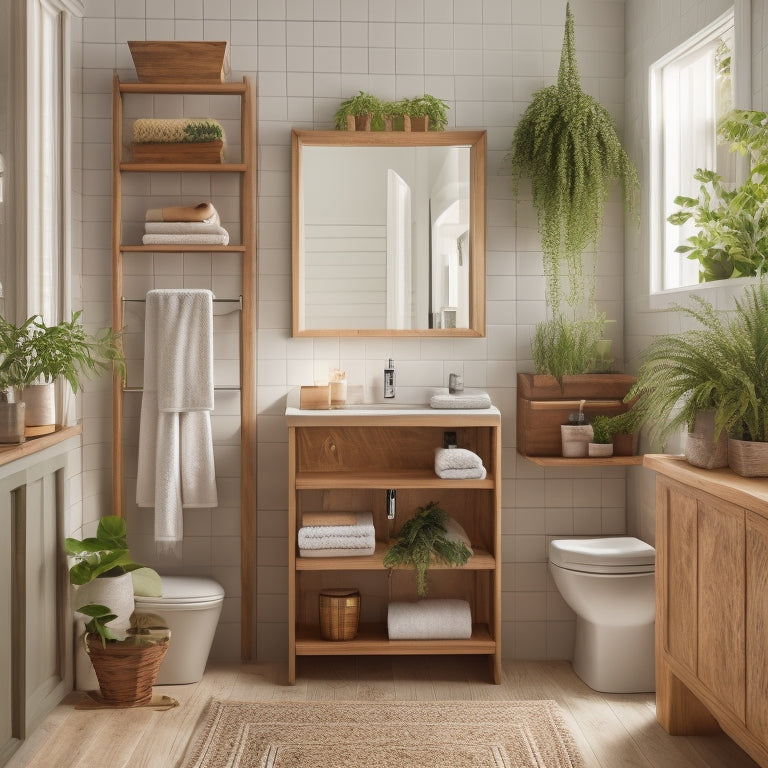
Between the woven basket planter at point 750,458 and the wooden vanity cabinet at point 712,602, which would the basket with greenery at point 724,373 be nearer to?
the woven basket planter at point 750,458

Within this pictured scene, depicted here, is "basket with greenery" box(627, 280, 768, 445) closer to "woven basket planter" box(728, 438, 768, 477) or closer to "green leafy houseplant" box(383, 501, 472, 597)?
"woven basket planter" box(728, 438, 768, 477)

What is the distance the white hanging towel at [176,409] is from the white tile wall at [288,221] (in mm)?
159

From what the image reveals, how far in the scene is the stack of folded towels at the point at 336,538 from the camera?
329cm

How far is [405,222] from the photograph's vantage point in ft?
11.8

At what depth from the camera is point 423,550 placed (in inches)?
129

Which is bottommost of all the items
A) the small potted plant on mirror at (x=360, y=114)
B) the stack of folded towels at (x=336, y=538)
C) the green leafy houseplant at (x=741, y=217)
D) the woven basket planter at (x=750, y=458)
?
the stack of folded towels at (x=336, y=538)

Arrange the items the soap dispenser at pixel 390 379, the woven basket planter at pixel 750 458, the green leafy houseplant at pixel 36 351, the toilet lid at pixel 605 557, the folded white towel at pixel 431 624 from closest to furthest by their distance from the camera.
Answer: the woven basket planter at pixel 750 458 < the green leafy houseplant at pixel 36 351 < the toilet lid at pixel 605 557 < the folded white towel at pixel 431 624 < the soap dispenser at pixel 390 379

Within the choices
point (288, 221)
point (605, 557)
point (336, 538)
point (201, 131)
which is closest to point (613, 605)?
point (605, 557)

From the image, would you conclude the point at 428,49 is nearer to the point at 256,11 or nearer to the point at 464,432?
the point at 256,11

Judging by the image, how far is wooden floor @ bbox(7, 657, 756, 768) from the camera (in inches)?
107

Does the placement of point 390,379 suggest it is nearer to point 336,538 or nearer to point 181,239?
point 336,538

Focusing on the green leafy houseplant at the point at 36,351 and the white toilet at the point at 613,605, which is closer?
the green leafy houseplant at the point at 36,351

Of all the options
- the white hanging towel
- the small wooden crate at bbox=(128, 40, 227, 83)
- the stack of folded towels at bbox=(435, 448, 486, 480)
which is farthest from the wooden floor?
the small wooden crate at bbox=(128, 40, 227, 83)

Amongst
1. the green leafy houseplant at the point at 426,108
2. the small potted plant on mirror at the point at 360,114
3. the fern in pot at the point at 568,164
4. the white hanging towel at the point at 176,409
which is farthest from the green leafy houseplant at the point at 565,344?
A: the white hanging towel at the point at 176,409
